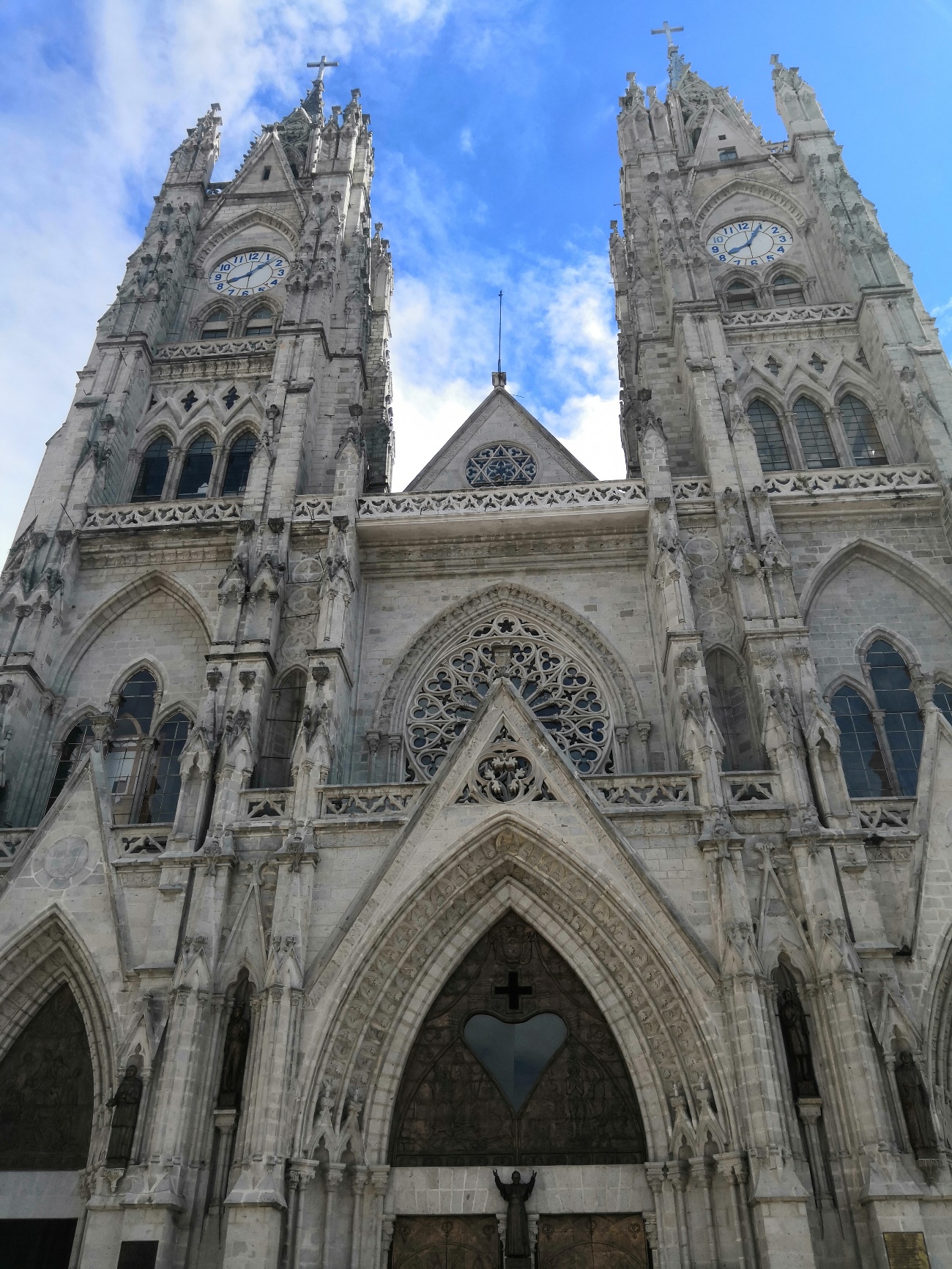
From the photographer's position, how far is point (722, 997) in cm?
1217

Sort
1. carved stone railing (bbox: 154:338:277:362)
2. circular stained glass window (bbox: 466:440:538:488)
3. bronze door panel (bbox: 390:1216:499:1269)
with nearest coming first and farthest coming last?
bronze door panel (bbox: 390:1216:499:1269), circular stained glass window (bbox: 466:440:538:488), carved stone railing (bbox: 154:338:277:362)

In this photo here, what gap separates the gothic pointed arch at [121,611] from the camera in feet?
58.0

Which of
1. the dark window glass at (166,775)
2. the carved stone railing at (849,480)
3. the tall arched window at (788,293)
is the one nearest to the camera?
the dark window glass at (166,775)

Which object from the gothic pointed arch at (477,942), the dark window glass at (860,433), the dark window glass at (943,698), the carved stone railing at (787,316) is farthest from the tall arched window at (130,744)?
the carved stone railing at (787,316)

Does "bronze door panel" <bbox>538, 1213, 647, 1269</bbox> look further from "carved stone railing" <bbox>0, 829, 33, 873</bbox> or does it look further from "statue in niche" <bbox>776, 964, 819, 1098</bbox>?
"carved stone railing" <bbox>0, 829, 33, 873</bbox>

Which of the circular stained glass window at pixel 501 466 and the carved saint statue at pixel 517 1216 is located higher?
the circular stained glass window at pixel 501 466

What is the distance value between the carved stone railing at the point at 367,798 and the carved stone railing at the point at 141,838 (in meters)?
2.41

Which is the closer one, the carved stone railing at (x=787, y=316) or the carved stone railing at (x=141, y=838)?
the carved stone railing at (x=141, y=838)

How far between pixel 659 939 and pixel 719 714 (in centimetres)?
464

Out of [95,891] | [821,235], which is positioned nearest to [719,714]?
[95,891]

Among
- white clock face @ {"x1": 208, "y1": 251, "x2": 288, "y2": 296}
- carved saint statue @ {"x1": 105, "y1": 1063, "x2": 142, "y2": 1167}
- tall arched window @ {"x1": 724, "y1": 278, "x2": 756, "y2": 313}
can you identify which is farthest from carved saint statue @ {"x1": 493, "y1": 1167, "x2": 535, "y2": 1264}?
white clock face @ {"x1": 208, "y1": 251, "x2": 288, "y2": 296}

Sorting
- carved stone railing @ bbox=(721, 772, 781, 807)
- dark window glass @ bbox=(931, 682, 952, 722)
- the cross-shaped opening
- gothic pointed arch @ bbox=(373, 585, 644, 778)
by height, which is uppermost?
gothic pointed arch @ bbox=(373, 585, 644, 778)

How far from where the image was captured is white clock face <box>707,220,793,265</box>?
24.9 meters

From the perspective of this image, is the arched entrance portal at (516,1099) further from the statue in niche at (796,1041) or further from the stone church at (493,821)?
the statue in niche at (796,1041)
